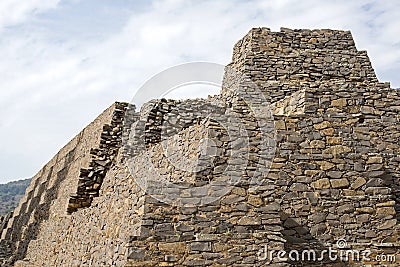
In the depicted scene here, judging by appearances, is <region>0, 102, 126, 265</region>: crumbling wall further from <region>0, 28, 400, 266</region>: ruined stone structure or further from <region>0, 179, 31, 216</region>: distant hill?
<region>0, 179, 31, 216</region>: distant hill

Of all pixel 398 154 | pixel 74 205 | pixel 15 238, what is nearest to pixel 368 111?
pixel 398 154

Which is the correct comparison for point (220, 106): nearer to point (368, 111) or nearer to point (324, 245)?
point (368, 111)

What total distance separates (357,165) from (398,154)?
243cm

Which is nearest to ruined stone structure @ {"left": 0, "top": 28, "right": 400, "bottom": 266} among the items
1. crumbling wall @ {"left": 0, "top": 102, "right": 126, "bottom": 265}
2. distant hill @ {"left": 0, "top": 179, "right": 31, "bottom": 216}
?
crumbling wall @ {"left": 0, "top": 102, "right": 126, "bottom": 265}

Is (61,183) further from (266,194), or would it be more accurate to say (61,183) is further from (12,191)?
(12,191)

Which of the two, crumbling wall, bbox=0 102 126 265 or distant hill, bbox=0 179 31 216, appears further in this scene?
distant hill, bbox=0 179 31 216

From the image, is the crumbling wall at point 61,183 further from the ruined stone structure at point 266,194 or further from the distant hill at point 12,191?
the distant hill at point 12,191

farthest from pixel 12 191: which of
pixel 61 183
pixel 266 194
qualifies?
pixel 266 194

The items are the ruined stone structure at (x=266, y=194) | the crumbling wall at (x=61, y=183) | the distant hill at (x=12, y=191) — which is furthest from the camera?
the distant hill at (x=12, y=191)

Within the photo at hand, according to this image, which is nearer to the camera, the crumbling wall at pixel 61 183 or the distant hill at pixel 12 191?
the crumbling wall at pixel 61 183

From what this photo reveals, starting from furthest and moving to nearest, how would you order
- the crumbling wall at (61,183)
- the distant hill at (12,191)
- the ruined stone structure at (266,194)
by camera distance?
the distant hill at (12,191)
the crumbling wall at (61,183)
the ruined stone structure at (266,194)

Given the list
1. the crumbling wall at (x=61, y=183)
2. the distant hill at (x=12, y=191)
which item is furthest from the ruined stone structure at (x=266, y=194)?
the distant hill at (x=12, y=191)

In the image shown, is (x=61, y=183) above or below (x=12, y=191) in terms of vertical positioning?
below

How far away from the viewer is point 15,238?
79.9ft
